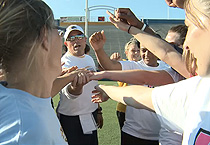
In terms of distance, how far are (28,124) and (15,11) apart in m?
0.49

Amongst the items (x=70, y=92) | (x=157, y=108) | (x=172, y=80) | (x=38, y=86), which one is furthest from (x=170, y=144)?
(x=38, y=86)

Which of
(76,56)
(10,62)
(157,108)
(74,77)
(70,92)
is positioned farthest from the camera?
(76,56)

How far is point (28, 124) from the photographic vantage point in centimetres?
94

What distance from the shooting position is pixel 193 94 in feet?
3.56

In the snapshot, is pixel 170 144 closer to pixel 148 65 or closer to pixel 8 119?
Result: pixel 148 65

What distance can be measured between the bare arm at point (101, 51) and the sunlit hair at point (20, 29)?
1.25 m

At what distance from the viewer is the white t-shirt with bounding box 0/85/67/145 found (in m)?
0.92

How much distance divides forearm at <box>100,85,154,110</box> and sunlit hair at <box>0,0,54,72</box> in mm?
743

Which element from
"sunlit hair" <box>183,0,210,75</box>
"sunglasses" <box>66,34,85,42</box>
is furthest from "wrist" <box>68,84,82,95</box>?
"sunlit hair" <box>183,0,210,75</box>

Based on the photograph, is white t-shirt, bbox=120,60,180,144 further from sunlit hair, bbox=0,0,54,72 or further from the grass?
sunlit hair, bbox=0,0,54,72

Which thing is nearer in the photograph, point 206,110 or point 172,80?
point 206,110

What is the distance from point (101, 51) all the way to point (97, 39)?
16 centimetres

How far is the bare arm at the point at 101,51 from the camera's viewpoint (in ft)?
7.66

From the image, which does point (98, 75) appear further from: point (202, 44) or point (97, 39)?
point (202, 44)
